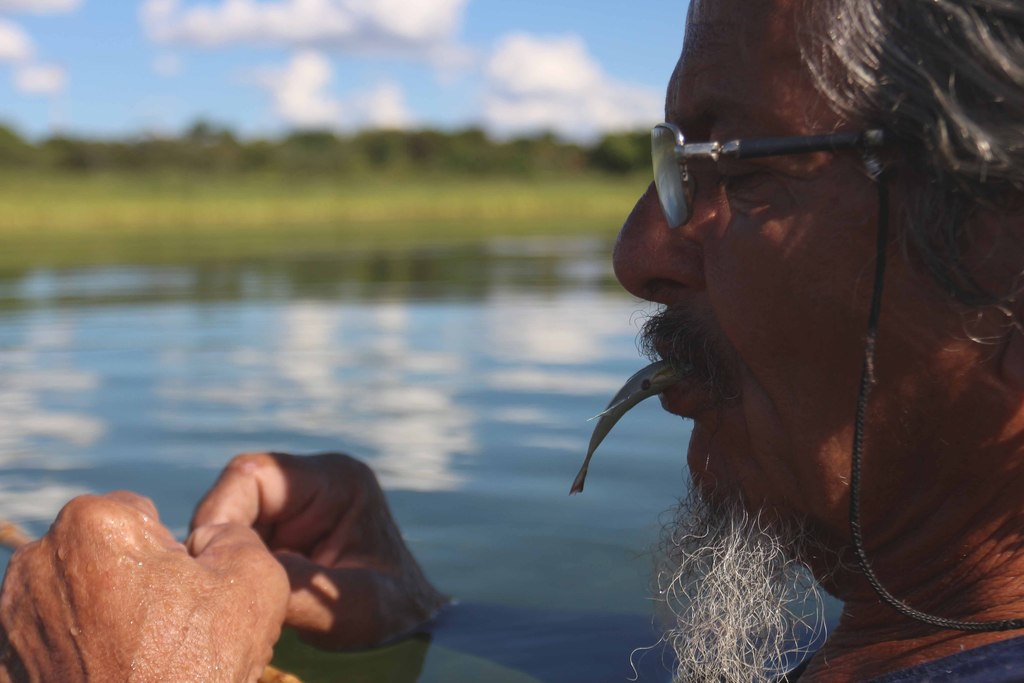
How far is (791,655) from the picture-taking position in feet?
8.43

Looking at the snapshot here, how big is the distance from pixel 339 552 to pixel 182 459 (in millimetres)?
1506

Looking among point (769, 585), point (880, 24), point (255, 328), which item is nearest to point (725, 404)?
point (769, 585)

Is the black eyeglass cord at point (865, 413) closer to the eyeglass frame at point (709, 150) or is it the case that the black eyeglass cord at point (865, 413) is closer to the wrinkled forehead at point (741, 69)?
the eyeglass frame at point (709, 150)

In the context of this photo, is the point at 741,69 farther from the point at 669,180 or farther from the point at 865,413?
the point at 865,413

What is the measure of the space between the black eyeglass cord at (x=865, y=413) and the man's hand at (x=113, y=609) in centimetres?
94

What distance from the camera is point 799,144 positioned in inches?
58.8

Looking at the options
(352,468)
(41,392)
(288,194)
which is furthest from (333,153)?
(352,468)

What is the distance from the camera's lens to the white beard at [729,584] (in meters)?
1.84

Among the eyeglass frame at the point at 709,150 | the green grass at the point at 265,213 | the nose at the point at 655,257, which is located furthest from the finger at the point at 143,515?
the green grass at the point at 265,213

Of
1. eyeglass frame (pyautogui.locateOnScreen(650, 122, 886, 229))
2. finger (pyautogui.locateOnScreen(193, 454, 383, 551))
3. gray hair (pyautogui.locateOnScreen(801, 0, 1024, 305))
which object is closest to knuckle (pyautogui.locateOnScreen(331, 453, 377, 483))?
finger (pyautogui.locateOnScreen(193, 454, 383, 551))

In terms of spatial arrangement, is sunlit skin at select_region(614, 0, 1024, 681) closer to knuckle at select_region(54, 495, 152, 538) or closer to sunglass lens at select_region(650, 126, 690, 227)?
sunglass lens at select_region(650, 126, 690, 227)

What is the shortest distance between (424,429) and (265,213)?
2610 centimetres

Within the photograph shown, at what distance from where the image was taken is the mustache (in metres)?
1.74

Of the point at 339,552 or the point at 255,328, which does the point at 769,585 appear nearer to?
the point at 339,552
